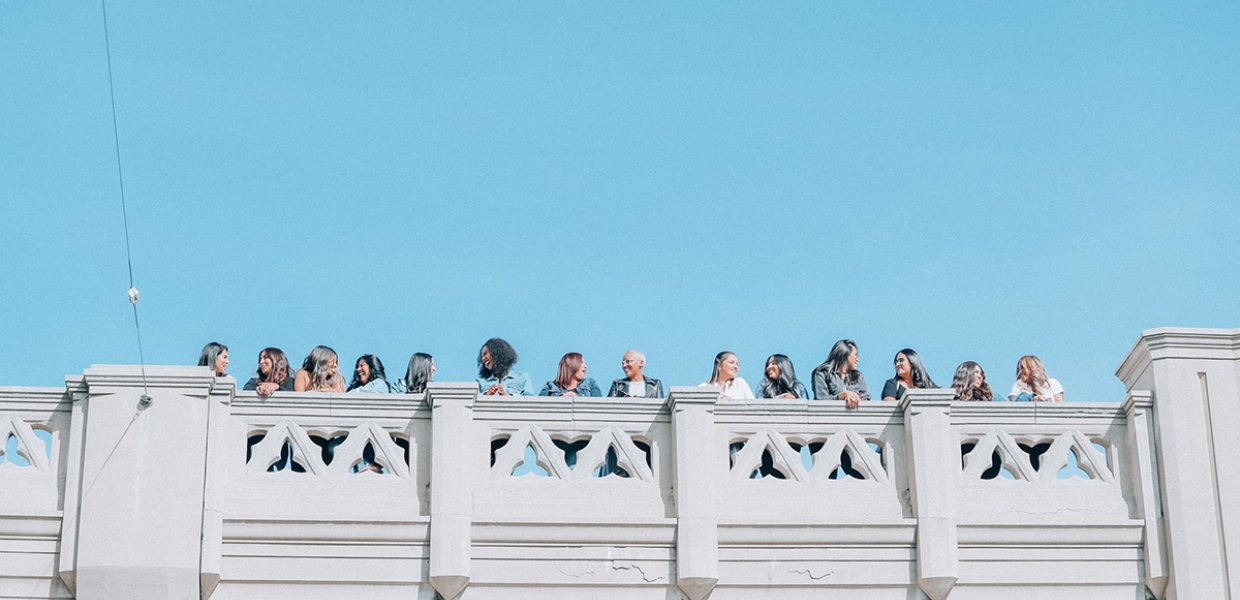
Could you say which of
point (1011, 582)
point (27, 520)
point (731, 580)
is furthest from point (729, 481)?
point (27, 520)

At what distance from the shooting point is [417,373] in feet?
89.0

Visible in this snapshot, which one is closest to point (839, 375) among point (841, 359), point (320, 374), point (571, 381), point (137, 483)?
point (841, 359)

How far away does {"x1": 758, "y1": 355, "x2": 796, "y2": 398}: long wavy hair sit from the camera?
2708 centimetres

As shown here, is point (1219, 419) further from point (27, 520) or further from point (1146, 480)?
point (27, 520)

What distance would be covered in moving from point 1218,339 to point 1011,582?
3571 mm

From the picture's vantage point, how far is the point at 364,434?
2600 centimetres

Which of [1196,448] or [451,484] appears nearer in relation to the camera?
[451,484]

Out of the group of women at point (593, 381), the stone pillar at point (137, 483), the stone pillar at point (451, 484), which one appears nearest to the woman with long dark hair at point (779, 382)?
the group of women at point (593, 381)

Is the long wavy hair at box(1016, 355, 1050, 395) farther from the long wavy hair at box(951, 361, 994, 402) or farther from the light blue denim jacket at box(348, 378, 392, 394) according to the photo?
the light blue denim jacket at box(348, 378, 392, 394)

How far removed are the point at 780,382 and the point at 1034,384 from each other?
2.73 metres

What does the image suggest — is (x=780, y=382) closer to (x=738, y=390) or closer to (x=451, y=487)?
Answer: (x=738, y=390)

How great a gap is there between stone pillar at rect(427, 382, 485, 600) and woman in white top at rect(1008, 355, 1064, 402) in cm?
583

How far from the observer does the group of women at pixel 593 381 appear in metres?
26.9

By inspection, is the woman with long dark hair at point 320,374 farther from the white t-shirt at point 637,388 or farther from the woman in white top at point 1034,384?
the woman in white top at point 1034,384
